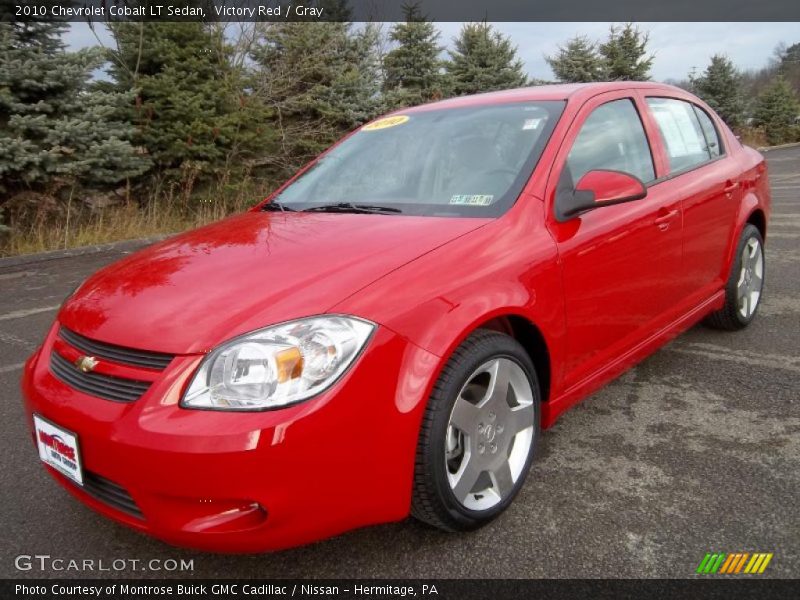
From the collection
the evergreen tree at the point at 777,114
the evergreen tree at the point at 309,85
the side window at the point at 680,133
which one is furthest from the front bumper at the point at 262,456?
the evergreen tree at the point at 777,114

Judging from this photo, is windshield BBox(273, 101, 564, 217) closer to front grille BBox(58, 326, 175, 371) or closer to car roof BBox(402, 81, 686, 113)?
car roof BBox(402, 81, 686, 113)

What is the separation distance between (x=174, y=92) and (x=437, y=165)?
7.96m

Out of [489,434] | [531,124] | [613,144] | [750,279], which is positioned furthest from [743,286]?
[489,434]

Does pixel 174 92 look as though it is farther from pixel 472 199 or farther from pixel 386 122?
pixel 472 199

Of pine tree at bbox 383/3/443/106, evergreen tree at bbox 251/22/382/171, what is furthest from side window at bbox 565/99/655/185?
pine tree at bbox 383/3/443/106

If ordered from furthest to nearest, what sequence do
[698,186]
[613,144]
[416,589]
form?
1. [698,186]
2. [613,144]
3. [416,589]

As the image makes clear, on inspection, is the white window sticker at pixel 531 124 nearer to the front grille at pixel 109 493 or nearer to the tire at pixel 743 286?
the tire at pixel 743 286

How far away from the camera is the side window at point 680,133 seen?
129 inches

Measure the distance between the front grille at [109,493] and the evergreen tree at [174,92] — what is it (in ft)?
26.8

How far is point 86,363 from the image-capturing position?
73.9 inches

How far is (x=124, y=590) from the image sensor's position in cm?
190

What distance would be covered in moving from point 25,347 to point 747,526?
4328mm

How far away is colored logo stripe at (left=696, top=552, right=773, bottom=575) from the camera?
1.88m

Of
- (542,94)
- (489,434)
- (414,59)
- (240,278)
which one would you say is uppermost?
(414,59)
